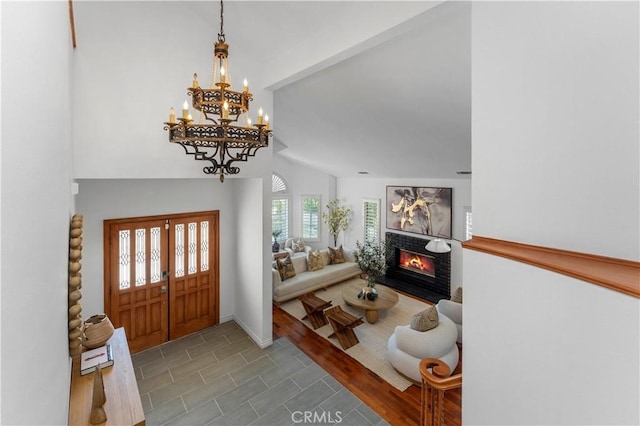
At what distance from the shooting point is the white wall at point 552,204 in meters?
1.19

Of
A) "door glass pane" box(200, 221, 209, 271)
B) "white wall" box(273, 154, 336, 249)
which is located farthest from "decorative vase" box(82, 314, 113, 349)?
"white wall" box(273, 154, 336, 249)

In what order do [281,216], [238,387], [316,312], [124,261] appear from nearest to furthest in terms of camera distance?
[238,387] → [124,261] → [316,312] → [281,216]

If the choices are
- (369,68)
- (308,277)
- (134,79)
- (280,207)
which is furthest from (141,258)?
(280,207)

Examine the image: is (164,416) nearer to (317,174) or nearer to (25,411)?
(25,411)

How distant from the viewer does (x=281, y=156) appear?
9.07m

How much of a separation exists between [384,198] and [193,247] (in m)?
5.18

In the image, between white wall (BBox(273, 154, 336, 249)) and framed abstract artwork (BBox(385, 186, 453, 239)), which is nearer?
framed abstract artwork (BBox(385, 186, 453, 239))

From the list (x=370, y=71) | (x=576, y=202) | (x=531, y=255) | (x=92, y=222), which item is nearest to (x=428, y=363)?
(x=531, y=255)

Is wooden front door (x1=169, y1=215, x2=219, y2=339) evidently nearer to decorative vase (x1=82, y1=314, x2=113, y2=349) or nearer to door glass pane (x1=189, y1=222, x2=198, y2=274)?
door glass pane (x1=189, y1=222, x2=198, y2=274)

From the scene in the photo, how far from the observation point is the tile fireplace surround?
23.3ft

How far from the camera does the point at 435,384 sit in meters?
1.85

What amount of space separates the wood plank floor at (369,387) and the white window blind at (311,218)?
4.73 meters

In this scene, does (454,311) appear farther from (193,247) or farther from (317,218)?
(317,218)

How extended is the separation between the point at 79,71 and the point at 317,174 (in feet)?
23.3
